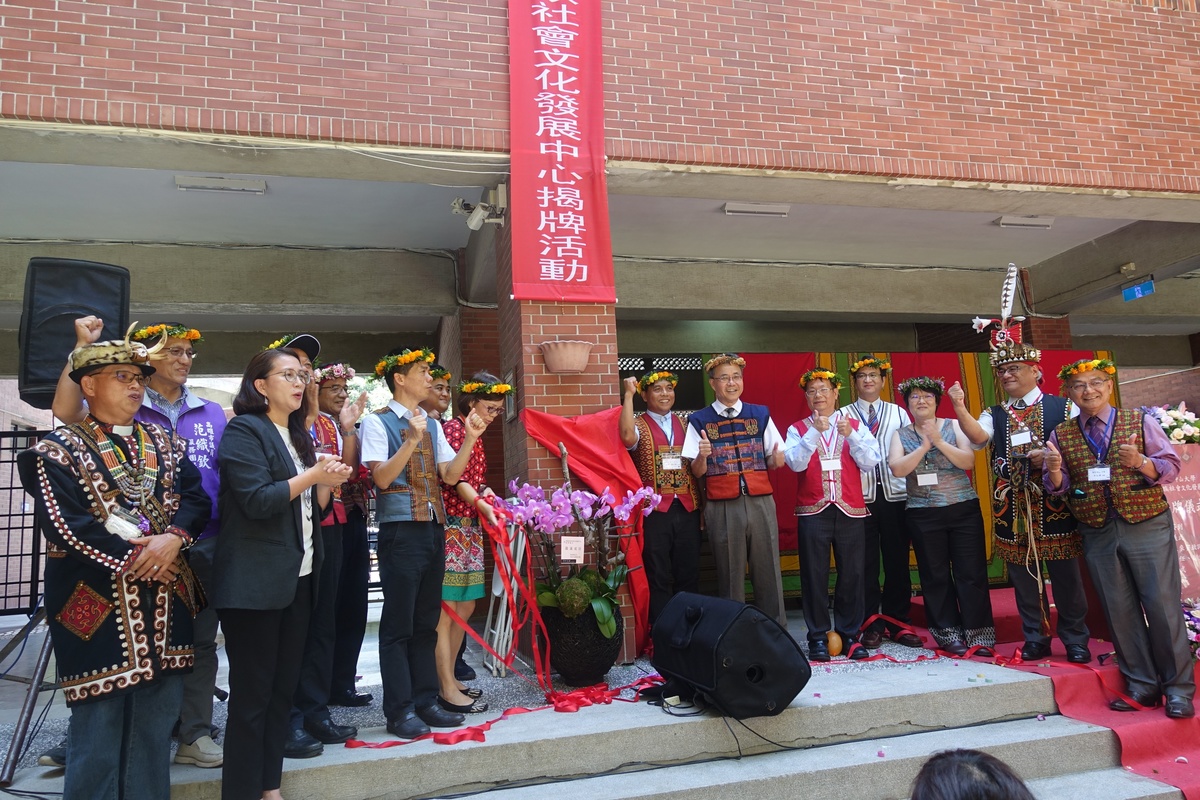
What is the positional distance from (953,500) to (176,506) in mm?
4163

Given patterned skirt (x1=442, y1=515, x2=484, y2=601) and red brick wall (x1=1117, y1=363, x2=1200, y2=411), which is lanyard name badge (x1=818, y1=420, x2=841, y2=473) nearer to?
patterned skirt (x1=442, y1=515, x2=484, y2=601)

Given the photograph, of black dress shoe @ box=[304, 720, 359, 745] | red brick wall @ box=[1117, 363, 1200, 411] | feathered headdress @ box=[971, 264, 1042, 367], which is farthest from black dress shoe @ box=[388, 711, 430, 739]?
red brick wall @ box=[1117, 363, 1200, 411]

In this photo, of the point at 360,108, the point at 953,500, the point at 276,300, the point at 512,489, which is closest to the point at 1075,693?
the point at 953,500

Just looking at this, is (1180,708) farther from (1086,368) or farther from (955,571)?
(1086,368)

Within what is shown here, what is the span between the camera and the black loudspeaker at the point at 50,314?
3373mm

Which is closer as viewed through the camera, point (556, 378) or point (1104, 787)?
point (1104, 787)

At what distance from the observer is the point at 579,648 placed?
4.23 meters

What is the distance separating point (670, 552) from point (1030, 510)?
2086mm

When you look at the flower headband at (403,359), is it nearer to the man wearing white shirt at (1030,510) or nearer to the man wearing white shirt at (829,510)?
the man wearing white shirt at (829,510)

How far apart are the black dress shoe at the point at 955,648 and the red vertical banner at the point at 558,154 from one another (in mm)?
2877

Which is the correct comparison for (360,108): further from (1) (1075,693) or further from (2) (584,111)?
(1) (1075,693)

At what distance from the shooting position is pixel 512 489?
4.88 m

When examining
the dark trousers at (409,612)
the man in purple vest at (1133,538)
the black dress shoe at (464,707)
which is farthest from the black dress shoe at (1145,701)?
the dark trousers at (409,612)

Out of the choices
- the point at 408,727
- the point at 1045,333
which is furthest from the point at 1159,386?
the point at 408,727
